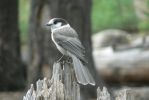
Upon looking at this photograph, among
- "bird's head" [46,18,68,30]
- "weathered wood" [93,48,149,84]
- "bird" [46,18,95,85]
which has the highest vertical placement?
"bird's head" [46,18,68,30]

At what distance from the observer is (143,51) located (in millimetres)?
15383

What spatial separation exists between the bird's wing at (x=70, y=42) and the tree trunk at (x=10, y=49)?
24.9ft

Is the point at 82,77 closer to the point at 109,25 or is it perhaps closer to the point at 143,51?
the point at 143,51

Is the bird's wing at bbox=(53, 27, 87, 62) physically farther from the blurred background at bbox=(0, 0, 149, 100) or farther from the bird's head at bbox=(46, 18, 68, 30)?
the blurred background at bbox=(0, 0, 149, 100)

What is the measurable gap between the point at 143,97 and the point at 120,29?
11.3m

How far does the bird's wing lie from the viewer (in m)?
7.01

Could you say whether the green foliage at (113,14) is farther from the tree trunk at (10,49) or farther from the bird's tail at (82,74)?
the bird's tail at (82,74)

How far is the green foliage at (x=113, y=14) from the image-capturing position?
62.5 feet

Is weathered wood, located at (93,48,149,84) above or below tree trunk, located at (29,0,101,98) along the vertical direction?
below

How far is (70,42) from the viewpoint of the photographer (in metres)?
7.21

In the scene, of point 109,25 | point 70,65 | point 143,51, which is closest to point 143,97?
point 143,51

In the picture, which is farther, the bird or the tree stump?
the bird

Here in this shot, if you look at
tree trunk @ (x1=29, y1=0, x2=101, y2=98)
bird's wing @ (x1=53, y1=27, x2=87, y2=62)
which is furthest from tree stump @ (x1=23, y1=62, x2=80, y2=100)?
tree trunk @ (x1=29, y1=0, x2=101, y2=98)

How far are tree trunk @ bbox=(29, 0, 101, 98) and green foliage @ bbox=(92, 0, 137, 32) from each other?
516cm
